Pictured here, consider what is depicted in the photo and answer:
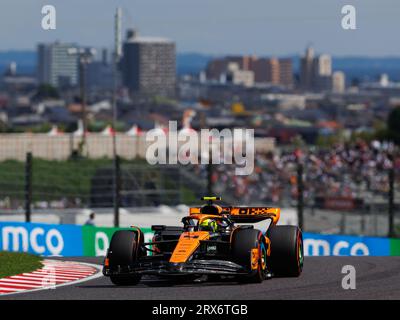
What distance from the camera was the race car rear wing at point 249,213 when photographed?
14586 mm

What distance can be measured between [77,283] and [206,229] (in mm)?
1685

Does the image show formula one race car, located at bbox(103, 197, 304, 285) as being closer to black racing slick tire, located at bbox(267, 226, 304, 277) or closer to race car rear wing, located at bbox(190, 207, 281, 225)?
black racing slick tire, located at bbox(267, 226, 304, 277)

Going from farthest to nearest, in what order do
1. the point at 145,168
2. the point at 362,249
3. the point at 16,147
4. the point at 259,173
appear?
the point at 16,147 → the point at 259,173 → the point at 145,168 → the point at 362,249

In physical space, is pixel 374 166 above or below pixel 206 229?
below

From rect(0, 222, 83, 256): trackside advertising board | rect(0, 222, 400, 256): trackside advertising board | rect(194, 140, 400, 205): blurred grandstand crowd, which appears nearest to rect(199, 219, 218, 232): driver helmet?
rect(0, 222, 400, 256): trackside advertising board

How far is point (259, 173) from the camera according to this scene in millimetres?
69125

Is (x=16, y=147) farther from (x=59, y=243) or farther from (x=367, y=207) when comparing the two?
(x=59, y=243)

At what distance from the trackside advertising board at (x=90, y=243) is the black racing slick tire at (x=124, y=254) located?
884 centimetres

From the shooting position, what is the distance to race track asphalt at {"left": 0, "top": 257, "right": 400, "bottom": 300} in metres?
11.8

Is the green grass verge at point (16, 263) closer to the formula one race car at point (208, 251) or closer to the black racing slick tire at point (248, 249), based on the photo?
the formula one race car at point (208, 251)

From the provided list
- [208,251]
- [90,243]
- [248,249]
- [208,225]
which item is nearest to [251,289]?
[248,249]

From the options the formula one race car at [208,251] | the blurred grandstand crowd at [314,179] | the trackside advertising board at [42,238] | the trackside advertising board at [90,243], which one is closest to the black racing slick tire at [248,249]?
the formula one race car at [208,251]

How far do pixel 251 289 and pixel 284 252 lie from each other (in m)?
1.44
